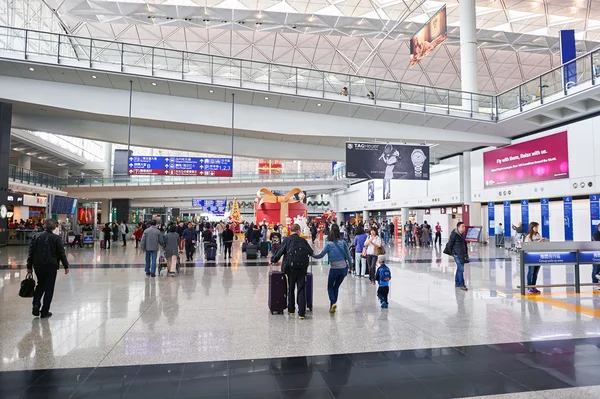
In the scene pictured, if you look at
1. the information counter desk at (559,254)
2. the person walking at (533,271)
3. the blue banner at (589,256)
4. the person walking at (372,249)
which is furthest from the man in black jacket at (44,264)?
the blue banner at (589,256)

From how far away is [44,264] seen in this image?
6.80 m

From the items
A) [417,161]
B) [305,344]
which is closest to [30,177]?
[417,161]

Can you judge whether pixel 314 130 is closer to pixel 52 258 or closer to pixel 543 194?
pixel 543 194

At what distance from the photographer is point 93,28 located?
3556 centimetres

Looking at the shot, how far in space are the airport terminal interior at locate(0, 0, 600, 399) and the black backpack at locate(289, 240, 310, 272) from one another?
4 cm

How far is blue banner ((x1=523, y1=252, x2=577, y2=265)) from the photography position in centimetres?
→ 900

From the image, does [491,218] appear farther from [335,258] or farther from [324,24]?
[335,258]

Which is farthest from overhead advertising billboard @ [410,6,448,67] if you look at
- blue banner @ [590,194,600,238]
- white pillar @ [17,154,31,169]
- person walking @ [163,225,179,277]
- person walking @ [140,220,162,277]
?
white pillar @ [17,154,31,169]

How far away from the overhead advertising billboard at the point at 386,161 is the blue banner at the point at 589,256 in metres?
10.1

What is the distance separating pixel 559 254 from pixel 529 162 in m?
15.4

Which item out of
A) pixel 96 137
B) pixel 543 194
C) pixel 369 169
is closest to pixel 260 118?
pixel 369 169

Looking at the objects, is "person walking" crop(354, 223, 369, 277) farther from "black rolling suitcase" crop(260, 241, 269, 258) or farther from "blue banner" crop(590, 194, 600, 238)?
"blue banner" crop(590, 194, 600, 238)

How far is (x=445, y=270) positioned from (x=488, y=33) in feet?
Answer: 82.3

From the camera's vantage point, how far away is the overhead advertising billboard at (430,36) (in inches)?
743
